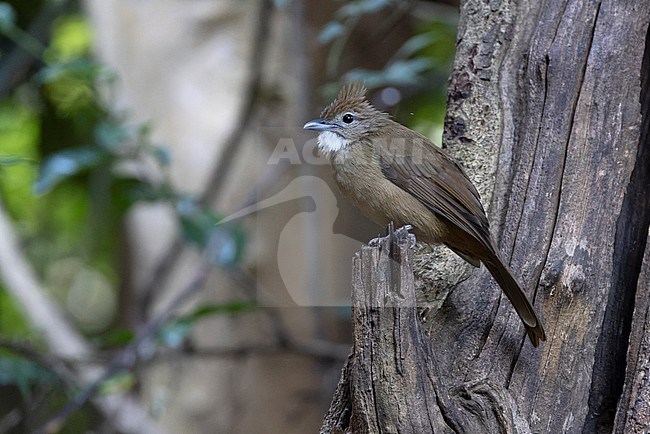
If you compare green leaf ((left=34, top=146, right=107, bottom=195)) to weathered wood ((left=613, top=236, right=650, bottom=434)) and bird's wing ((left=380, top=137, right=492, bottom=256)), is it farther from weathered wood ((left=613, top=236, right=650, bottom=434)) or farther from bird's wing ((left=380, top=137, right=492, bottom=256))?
weathered wood ((left=613, top=236, right=650, bottom=434))

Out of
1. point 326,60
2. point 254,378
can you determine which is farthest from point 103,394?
point 326,60

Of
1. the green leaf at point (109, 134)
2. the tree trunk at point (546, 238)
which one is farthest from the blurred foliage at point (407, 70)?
the green leaf at point (109, 134)

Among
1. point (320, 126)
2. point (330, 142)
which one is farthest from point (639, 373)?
point (320, 126)

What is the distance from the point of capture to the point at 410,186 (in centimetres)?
310

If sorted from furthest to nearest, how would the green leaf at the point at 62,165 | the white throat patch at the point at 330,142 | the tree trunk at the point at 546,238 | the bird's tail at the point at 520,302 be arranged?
1. the green leaf at the point at 62,165
2. the white throat patch at the point at 330,142
3. the bird's tail at the point at 520,302
4. the tree trunk at the point at 546,238

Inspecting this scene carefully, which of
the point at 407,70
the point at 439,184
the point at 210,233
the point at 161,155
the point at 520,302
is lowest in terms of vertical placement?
the point at 520,302

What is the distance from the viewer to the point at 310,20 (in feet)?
18.8

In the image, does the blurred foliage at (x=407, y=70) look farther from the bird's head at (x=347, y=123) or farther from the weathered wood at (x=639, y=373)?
the weathered wood at (x=639, y=373)

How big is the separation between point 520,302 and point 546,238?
1.15ft

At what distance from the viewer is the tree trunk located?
242 cm

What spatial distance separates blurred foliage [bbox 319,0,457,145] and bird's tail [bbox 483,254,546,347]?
130 centimetres

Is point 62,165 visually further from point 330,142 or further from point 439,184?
point 439,184

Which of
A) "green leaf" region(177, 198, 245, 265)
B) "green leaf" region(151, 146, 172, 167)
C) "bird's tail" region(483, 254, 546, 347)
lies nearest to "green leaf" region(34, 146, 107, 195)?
"green leaf" region(151, 146, 172, 167)

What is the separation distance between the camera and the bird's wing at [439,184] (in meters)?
2.89
